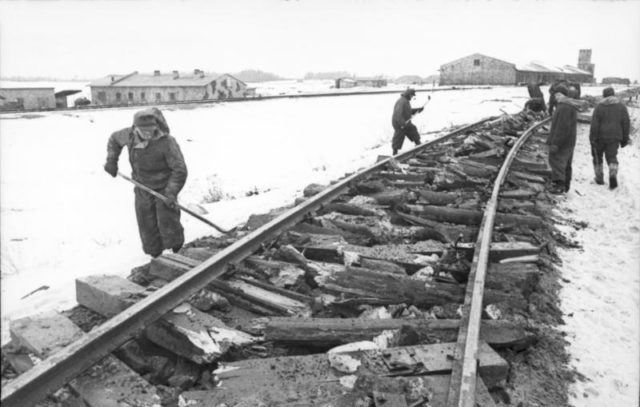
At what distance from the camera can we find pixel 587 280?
14.6ft

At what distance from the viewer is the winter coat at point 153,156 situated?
522 centimetres

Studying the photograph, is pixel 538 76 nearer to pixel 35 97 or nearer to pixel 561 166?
pixel 35 97

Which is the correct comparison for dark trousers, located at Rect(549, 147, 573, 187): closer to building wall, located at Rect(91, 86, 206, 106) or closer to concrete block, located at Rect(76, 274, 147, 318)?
concrete block, located at Rect(76, 274, 147, 318)

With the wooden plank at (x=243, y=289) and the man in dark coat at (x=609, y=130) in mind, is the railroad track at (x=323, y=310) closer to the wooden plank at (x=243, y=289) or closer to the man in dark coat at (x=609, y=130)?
the wooden plank at (x=243, y=289)

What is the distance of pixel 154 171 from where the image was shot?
17.6 ft

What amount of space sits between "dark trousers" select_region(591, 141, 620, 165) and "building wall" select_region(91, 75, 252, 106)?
4608 cm

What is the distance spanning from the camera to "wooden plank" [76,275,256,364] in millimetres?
2920

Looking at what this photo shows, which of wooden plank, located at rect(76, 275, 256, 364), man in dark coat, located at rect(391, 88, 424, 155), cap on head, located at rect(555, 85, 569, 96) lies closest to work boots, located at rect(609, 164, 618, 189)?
cap on head, located at rect(555, 85, 569, 96)

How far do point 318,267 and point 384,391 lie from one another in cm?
171

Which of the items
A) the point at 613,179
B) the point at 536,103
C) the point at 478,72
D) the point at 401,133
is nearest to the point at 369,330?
the point at 613,179

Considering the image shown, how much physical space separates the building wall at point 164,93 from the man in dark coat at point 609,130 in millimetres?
46008

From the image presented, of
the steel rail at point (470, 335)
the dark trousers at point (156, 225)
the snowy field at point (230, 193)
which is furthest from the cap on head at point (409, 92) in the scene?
the dark trousers at point (156, 225)

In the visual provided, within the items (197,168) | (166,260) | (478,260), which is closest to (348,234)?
(478,260)

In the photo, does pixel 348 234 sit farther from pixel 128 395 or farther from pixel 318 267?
pixel 128 395
